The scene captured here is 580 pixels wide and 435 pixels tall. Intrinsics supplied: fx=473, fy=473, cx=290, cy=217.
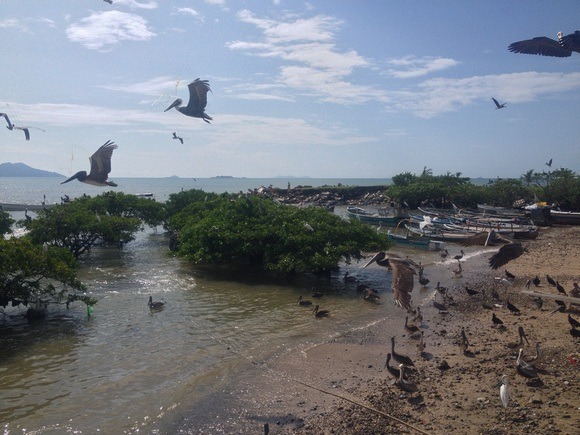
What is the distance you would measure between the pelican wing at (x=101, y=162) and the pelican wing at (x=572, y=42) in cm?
806

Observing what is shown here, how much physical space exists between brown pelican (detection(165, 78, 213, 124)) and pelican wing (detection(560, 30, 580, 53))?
20.9 feet

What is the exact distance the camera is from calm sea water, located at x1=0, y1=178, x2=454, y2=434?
30.2ft

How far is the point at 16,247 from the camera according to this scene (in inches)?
525

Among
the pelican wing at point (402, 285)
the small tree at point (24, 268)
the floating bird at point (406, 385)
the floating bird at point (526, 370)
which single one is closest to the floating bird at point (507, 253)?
the floating bird at point (526, 370)

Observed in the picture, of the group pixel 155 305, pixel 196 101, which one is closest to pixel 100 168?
pixel 196 101

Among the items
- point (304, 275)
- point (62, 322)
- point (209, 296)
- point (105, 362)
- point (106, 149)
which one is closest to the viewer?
point (106, 149)

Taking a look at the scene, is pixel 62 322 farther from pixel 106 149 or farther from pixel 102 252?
pixel 102 252

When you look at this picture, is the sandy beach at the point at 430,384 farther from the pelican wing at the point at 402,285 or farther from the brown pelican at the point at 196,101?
the brown pelican at the point at 196,101

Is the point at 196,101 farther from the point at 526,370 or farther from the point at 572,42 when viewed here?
the point at 526,370

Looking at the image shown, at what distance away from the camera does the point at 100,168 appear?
29.7 ft

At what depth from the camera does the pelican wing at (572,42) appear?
24.1 feet

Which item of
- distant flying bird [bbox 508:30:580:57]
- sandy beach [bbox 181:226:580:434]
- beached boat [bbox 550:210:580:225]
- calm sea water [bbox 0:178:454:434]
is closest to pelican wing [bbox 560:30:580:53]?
distant flying bird [bbox 508:30:580:57]

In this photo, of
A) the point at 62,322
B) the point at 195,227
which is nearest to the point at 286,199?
the point at 195,227

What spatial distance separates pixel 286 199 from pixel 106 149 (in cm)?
5293
